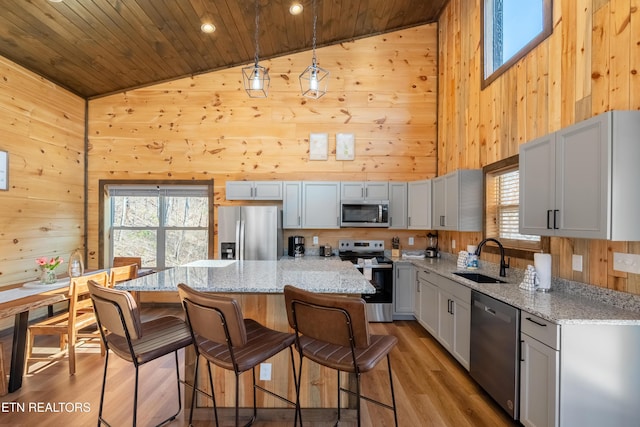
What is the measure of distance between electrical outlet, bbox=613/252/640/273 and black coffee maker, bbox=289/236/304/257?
11.3 feet

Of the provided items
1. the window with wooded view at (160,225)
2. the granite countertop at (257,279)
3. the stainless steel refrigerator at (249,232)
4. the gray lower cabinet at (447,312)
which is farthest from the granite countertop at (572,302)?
the window with wooded view at (160,225)

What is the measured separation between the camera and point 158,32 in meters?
3.72

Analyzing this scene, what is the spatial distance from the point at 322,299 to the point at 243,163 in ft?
12.5

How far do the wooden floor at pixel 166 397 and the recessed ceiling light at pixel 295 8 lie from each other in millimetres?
4086

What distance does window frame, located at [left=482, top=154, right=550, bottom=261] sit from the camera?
2.65 m

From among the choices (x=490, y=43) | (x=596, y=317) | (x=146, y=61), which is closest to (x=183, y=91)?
(x=146, y=61)

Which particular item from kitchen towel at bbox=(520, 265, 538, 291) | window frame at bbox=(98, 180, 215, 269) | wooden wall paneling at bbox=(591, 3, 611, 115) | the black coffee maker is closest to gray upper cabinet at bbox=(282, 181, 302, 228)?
the black coffee maker

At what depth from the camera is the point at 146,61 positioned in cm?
430

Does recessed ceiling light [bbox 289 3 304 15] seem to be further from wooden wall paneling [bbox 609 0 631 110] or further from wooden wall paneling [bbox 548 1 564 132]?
wooden wall paneling [bbox 609 0 631 110]

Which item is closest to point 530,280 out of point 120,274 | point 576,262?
point 576,262

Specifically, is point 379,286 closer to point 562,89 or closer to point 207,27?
point 562,89

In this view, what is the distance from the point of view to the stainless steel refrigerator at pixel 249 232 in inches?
166

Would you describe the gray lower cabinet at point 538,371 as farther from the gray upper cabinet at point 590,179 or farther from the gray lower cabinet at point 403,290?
the gray lower cabinet at point 403,290

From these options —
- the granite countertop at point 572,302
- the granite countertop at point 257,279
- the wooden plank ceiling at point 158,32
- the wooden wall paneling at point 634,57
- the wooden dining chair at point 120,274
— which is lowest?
the wooden dining chair at point 120,274
